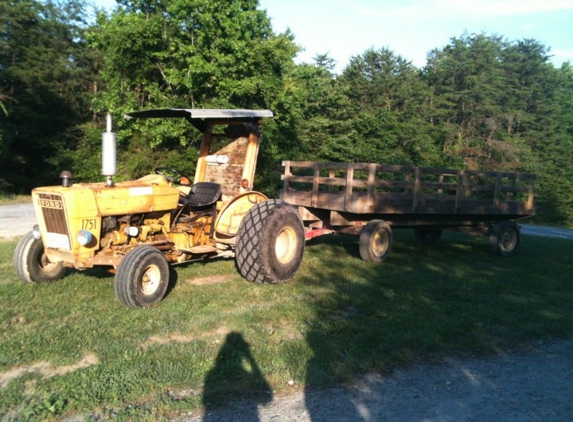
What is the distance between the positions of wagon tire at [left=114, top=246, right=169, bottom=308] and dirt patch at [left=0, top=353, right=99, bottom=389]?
1238 mm

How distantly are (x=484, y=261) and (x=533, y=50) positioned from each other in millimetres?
45103

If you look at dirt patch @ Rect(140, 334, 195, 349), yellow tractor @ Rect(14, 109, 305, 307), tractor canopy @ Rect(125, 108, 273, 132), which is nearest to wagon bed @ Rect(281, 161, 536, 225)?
yellow tractor @ Rect(14, 109, 305, 307)

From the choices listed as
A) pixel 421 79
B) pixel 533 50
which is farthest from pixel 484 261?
pixel 533 50

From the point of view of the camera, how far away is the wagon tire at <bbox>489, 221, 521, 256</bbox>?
10.6 meters

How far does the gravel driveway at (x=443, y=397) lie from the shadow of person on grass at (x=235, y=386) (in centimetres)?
1

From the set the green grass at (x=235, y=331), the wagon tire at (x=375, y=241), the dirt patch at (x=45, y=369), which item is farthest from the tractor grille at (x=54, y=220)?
the wagon tire at (x=375, y=241)

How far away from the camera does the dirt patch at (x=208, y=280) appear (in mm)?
7059

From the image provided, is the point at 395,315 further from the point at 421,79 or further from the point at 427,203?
the point at 421,79

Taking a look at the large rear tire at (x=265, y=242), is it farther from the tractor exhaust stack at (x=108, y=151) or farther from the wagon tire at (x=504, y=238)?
the wagon tire at (x=504, y=238)

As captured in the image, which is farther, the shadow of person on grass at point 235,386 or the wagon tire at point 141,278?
the wagon tire at point 141,278

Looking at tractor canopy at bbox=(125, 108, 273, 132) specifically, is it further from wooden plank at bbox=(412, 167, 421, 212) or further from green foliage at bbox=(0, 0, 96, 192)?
green foliage at bbox=(0, 0, 96, 192)

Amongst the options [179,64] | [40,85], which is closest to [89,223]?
[179,64]

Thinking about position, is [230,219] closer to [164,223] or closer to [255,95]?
[164,223]

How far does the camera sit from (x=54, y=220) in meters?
5.89
